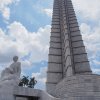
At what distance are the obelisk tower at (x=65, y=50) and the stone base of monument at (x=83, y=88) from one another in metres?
12.4

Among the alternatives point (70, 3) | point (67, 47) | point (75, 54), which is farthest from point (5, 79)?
point (70, 3)

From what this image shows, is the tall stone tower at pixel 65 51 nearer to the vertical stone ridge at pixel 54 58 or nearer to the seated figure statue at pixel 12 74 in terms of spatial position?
the vertical stone ridge at pixel 54 58

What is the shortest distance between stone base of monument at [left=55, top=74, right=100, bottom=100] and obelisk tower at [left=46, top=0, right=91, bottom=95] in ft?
40.8

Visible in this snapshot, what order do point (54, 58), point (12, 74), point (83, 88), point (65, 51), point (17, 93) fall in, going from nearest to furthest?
point (83, 88) → point (17, 93) → point (12, 74) → point (65, 51) → point (54, 58)

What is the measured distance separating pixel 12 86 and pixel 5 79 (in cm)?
77

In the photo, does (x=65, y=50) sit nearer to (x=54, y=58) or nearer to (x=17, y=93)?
(x=54, y=58)

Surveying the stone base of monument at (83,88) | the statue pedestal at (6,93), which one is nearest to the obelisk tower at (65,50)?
the stone base of monument at (83,88)

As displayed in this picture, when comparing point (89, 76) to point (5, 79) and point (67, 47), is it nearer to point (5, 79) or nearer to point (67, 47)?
point (5, 79)

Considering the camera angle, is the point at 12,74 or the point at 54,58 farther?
the point at 54,58

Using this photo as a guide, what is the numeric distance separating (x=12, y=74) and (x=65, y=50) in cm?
1881

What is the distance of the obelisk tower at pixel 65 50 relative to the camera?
32.8 meters

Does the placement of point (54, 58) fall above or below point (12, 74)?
above

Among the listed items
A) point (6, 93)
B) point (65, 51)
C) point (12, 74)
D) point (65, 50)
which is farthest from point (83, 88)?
point (65, 50)

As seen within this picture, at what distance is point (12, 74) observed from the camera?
16.8 metres
